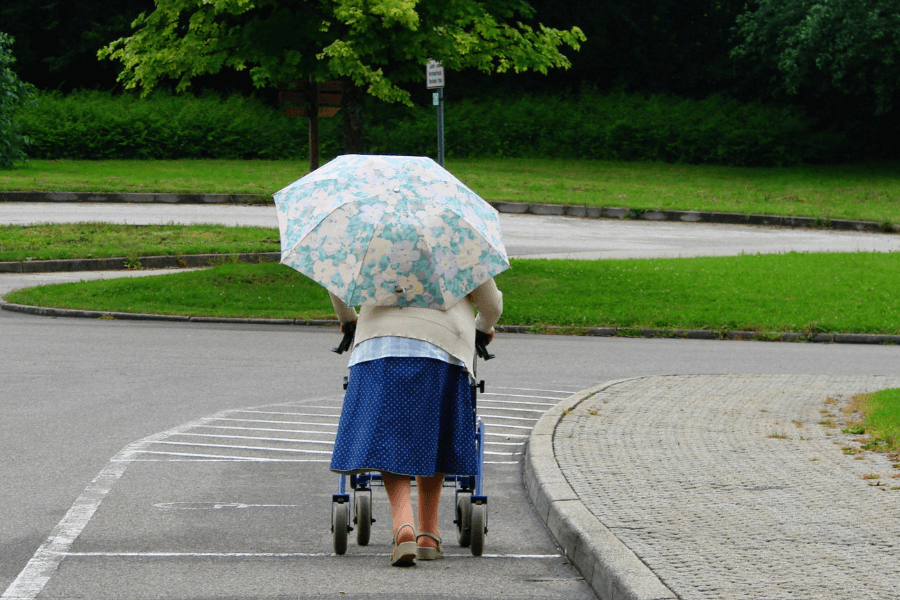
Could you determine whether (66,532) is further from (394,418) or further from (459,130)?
(459,130)

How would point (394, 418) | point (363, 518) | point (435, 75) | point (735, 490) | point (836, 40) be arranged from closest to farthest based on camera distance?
point (394, 418)
point (363, 518)
point (735, 490)
point (435, 75)
point (836, 40)

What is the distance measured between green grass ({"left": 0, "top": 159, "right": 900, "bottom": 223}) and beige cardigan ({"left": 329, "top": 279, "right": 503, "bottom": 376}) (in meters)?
23.9

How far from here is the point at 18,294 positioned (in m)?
16.0

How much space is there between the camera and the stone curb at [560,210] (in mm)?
27641

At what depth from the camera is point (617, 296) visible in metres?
16.6

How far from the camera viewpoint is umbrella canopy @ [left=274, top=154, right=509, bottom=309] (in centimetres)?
519

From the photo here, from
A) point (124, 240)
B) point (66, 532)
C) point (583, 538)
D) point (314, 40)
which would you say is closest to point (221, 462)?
point (66, 532)

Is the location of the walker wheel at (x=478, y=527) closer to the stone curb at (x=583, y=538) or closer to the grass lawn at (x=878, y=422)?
the stone curb at (x=583, y=538)

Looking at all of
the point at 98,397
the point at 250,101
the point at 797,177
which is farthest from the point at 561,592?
the point at 250,101

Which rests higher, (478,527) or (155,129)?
(155,129)

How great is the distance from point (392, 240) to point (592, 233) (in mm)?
19870

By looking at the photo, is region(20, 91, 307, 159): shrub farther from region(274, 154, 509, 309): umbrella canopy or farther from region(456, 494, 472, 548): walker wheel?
region(456, 494, 472, 548): walker wheel

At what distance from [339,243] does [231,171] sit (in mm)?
30553

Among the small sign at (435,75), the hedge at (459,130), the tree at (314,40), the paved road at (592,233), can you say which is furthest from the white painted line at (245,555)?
the hedge at (459,130)
